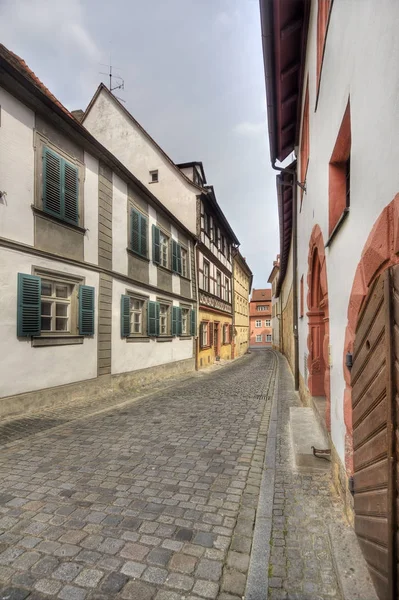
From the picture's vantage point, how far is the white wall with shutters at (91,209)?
955cm

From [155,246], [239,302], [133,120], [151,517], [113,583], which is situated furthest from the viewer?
[239,302]

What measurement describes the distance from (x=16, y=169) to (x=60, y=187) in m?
1.26

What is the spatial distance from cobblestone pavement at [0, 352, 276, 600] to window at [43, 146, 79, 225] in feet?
16.5

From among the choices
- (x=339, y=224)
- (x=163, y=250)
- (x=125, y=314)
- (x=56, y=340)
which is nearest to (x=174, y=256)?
(x=163, y=250)

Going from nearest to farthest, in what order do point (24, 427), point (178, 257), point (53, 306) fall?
point (24, 427), point (53, 306), point (178, 257)

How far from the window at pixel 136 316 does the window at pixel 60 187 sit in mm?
4013

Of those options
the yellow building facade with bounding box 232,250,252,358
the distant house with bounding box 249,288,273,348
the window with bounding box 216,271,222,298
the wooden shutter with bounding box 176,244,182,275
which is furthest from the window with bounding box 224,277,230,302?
the distant house with bounding box 249,288,273,348

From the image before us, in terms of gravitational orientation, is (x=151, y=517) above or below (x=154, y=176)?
below

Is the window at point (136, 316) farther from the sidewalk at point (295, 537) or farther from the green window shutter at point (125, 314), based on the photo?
the sidewalk at point (295, 537)

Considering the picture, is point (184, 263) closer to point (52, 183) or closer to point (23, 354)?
point (52, 183)

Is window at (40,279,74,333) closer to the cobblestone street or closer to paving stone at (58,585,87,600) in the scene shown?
the cobblestone street

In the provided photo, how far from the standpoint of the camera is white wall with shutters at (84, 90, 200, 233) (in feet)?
55.9

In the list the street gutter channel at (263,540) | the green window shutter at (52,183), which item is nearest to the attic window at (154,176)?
the green window shutter at (52,183)

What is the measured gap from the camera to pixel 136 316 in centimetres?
1259
